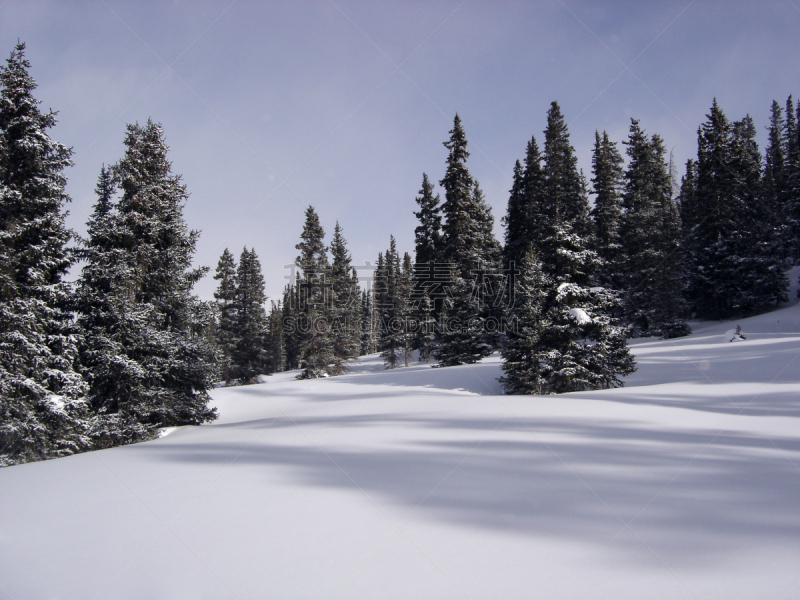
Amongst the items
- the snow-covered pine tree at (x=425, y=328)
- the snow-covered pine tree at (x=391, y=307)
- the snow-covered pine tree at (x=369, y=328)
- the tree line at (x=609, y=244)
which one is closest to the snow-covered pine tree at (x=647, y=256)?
the tree line at (x=609, y=244)

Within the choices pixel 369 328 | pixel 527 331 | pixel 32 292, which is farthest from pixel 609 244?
pixel 369 328

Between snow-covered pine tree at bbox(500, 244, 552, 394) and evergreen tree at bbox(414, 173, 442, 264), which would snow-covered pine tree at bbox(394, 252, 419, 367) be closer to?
evergreen tree at bbox(414, 173, 442, 264)

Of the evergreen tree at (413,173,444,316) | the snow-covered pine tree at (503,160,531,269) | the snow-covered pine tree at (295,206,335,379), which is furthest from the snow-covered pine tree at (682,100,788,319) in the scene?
the snow-covered pine tree at (295,206,335,379)

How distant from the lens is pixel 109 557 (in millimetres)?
3697

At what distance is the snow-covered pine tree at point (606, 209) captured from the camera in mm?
36594

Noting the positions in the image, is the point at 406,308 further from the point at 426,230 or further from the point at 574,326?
the point at 574,326

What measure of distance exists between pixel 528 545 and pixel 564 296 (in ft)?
51.3

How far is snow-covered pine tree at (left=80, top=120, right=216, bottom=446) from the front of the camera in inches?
582

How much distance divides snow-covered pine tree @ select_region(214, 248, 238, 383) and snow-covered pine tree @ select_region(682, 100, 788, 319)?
42711 mm

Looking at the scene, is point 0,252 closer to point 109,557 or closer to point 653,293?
point 109,557

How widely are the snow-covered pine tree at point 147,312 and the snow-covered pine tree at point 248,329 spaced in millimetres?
25064

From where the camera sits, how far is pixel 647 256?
35.9 metres

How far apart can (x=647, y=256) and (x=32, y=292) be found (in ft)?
129

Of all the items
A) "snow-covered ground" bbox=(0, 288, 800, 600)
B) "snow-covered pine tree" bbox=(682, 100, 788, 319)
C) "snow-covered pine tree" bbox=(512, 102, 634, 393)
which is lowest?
"snow-covered ground" bbox=(0, 288, 800, 600)
